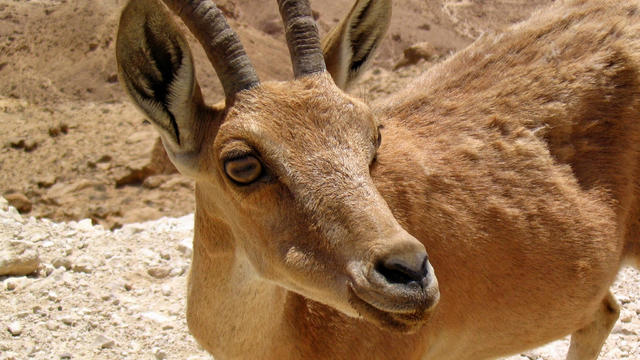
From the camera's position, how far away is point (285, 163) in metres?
3.58

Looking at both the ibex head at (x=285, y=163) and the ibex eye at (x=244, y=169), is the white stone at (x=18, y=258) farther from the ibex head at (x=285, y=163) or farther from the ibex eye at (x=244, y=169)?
the ibex eye at (x=244, y=169)

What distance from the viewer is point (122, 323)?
6.51m

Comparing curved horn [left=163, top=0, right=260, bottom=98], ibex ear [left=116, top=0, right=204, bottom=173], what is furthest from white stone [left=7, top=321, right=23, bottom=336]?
curved horn [left=163, top=0, right=260, bottom=98]

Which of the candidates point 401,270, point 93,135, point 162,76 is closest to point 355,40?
point 162,76

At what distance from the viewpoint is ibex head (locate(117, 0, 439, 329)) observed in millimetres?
3264

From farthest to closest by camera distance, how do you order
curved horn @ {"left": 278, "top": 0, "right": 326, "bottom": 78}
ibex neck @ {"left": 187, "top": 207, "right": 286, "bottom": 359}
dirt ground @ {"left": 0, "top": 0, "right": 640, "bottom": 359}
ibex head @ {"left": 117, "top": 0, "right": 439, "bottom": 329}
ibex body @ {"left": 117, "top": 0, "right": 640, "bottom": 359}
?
dirt ground @ {"left": 0, "top": 0, "right": 640, "bottom": 359} < ibex neck @ {"left": 187, "top": 207, "right": 286, "bottom": 359} < curved horn @ {"left": 278, "top": 0, "right": 326, "bottom": 78} < ibex body @ {"left": 117, "top": 0, "right": 640, "bottom": 359} < ibex head @ {"left": 117, "top": 0, "right": 439, "bottom": 329}

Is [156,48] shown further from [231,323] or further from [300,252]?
[231,323]

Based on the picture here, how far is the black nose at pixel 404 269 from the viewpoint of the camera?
3137 mm

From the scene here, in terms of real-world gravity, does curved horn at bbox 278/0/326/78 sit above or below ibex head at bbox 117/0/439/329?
above

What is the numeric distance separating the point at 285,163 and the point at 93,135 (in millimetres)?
9586

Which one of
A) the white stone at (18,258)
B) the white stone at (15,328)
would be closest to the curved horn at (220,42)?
the white stone at (15,328)

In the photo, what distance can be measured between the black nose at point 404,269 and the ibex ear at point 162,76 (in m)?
1.40

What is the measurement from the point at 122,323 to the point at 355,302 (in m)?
3.79

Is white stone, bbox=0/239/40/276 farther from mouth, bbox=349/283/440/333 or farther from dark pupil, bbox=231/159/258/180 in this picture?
mouth, bbox=349/283/440/333
